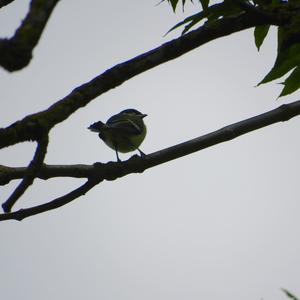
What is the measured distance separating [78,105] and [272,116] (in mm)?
1416

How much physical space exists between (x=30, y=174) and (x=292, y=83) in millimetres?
1681

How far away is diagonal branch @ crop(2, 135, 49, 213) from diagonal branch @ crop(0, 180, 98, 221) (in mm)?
149

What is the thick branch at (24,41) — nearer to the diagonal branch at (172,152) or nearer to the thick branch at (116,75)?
the thick branch at (116,75)

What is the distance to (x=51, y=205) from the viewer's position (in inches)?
106

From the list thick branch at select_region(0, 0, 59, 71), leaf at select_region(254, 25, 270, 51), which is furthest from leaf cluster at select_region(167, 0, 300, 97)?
thick branch at select_region(0, 0, 59, 71)

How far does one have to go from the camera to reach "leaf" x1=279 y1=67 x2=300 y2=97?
2988mm

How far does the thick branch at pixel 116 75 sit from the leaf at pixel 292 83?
0.77 meters

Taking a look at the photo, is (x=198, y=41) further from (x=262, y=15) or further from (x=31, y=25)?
(x=31, y=25)

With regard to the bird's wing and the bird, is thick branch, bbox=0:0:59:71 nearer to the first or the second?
the bird

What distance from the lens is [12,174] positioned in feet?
8.95

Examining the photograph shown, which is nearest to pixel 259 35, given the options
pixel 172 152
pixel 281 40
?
pixel 281 40

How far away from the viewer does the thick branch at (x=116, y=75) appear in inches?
73.9

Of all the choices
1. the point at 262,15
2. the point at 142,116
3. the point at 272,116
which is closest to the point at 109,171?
the point at 272,116

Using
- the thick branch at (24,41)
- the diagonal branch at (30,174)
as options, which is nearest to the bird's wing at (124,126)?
the diagonal branch at (30,174)
